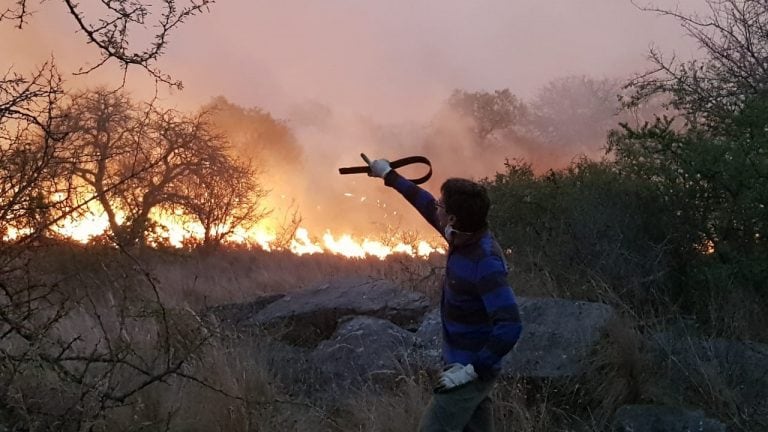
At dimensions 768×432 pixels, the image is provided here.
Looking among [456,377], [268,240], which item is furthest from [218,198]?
[456,377]

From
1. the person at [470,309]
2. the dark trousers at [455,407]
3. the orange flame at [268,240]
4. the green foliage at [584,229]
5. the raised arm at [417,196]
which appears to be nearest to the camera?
the person at [470,309]

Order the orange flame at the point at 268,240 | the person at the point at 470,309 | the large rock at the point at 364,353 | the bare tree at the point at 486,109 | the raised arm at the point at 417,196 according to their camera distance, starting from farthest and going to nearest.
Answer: the bare tree at the point at 486,109
the orange flame at the point at 268,240
the large rock at the point at 364,353
the raised arm at the point at 417,196
the person at the point at 470,309

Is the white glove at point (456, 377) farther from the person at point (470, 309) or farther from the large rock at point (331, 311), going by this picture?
the large rock at point (331, 311)

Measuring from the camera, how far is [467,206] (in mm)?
3350

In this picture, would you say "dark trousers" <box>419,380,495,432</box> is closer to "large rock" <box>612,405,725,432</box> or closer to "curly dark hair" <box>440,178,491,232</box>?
"curly dark hair" <box>440,178,491,232</box>

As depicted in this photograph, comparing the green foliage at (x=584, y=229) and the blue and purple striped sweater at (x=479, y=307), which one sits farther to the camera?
the green foliage at (x=584, y=229)

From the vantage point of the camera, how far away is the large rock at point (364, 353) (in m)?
5.75

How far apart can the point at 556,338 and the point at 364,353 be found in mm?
1687

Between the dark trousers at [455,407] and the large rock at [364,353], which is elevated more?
the large rock at [364,353]

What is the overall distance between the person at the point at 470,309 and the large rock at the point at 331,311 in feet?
13.4

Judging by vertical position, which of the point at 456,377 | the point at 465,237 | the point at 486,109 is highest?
the point at 486,109

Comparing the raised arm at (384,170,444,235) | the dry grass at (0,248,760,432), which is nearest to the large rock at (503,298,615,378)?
the dry grass at (0,248,760,432)

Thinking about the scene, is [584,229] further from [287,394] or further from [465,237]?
[465,237]

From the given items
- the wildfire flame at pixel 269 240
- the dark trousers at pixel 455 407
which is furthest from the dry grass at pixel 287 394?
the wildfire flame at pixel 269 240
